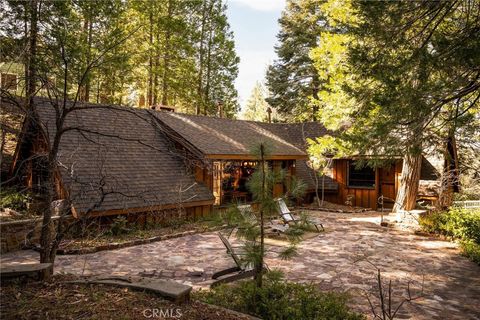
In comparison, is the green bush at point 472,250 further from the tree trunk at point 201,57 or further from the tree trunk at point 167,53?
the tree trunk at point 167,53

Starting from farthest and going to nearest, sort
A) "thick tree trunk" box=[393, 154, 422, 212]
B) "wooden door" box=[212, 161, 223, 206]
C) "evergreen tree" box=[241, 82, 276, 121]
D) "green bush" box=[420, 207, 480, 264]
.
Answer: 1. "evergreen tree" box=[241, 82, 276, 121]
2. "wooden door" box=[212, 161, 223, 206]
3. "thick tree trunk" box=[393, 154, 422, 212]
4. "green bush" box=[420, 207, 480, 264]

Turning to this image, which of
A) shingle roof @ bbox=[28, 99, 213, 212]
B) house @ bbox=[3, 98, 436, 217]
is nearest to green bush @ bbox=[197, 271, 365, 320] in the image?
house @ bbox=[3, 98, 436, 217]

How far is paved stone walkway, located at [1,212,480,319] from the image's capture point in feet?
19.8

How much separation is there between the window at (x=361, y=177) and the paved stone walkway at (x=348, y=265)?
7.01 metres

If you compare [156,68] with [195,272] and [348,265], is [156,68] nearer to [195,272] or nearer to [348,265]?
[195,272]

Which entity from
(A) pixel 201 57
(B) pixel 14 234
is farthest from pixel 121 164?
(A) pixel 201 57

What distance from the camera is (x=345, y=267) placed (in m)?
7.77

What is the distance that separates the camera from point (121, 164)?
11.5m

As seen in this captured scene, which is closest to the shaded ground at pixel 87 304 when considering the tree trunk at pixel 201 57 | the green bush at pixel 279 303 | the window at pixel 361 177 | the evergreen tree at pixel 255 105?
the green bush at pixel 279 303

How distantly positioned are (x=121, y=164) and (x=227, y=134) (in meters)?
6.26

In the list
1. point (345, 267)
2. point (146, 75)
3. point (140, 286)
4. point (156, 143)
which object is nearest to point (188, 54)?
point (146, 75)

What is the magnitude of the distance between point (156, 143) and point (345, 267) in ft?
29.4

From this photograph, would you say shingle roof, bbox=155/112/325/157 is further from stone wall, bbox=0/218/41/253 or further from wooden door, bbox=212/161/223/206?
stone wall, bbox=0/218/41/253
